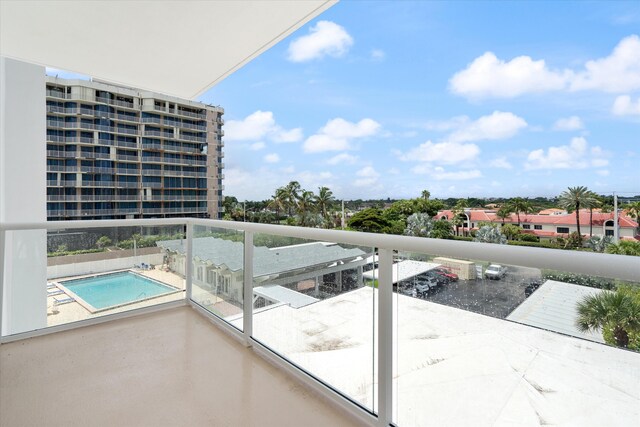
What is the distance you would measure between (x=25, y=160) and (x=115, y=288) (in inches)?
80.2

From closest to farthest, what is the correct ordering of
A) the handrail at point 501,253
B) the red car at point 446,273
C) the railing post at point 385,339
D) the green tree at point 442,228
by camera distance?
the handrail at point 501,253 → the red car at point 446,273 → the railing post at point 385,339 → the green tree at point 442,228

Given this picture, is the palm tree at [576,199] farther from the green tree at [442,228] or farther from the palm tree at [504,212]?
the green tree at [442,228]

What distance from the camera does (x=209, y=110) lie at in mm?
26562

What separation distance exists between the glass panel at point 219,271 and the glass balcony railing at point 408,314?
2 centimetres

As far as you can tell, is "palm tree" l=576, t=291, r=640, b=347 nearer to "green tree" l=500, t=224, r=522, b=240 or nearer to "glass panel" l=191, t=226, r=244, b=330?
"glass panel" l=191, t=226, r=244, b=330

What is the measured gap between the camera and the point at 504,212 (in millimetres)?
22578

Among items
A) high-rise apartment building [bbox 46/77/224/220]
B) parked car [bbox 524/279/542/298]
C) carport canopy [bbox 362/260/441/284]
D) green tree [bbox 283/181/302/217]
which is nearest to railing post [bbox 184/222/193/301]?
carport canopy [bbox 362/260/441/284]

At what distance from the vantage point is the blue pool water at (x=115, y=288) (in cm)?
236

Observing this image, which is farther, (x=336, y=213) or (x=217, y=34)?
(x=336, y=213)


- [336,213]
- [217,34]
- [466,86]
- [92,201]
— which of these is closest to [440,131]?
[466,86]

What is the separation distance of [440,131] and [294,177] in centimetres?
1373

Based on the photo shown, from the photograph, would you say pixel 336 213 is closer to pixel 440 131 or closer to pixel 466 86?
pixel 440 131

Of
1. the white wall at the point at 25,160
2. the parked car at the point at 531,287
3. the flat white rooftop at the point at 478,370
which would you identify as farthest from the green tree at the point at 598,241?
the white wall at the point at 25,160

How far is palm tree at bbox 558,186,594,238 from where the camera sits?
21.2 metres
